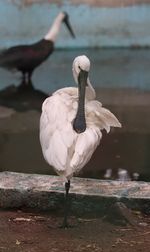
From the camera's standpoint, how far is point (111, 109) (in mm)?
8914

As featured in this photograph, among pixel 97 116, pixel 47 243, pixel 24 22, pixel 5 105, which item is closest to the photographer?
pixel 47 243

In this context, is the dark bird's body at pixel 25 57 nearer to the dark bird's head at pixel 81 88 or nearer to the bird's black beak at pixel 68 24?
the bird's black beak at pixel 68 24

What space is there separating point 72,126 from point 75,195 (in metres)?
0.52

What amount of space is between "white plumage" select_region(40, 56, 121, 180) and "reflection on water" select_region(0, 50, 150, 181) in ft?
5.73

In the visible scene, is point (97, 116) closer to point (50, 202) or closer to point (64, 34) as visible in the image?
point (50, 202)

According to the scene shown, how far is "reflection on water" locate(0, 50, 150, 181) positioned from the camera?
663 centimetres

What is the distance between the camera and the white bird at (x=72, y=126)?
4.11 meters

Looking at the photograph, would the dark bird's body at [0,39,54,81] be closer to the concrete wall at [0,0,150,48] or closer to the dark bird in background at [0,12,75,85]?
the dark bird in background at [0,12,75,85]

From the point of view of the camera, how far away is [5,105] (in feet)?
30.5

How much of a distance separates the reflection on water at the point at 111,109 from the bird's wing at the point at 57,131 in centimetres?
180

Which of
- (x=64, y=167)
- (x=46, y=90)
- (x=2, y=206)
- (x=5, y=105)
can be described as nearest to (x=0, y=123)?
(x=5, y=105)

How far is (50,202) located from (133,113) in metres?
4.22

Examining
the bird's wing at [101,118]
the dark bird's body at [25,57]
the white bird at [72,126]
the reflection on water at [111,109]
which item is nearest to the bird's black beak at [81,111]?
the white bird at [72,126]

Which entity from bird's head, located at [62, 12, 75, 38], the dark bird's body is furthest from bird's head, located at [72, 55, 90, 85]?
bird's head, located at [62, 12, 75, 38]
